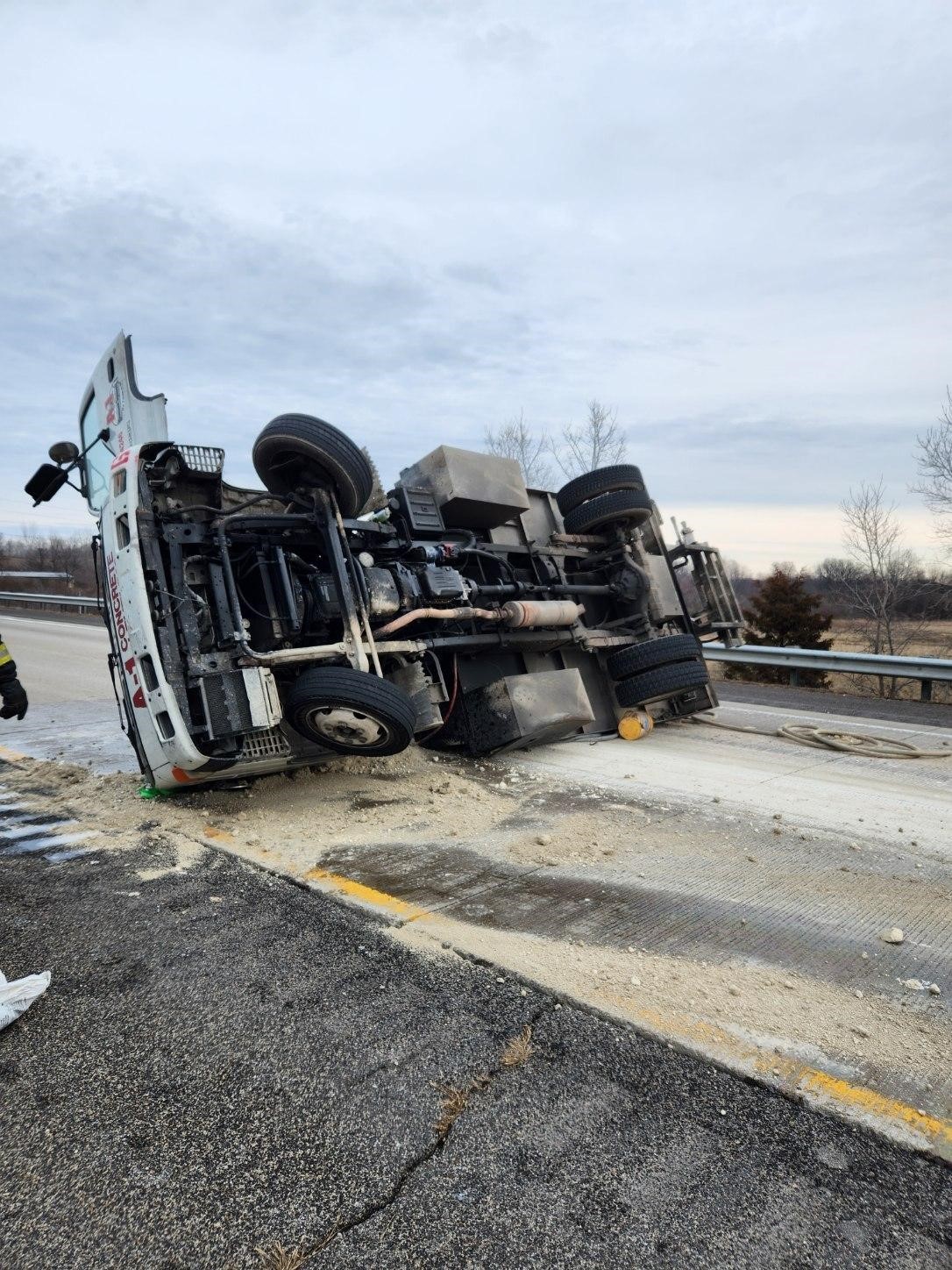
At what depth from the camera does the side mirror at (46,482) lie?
539 centimetres

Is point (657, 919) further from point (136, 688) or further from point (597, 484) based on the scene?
point (597, 484)

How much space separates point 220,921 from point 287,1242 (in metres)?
1.62

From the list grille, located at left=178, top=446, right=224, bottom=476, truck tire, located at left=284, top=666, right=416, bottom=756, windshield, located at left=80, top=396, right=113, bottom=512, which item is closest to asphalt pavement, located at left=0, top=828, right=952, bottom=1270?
truck tire, located at left=284, top=666, right=416, bottom=756

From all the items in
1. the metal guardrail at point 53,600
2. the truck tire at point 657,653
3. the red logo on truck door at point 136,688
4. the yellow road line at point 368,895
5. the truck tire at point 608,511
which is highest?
the metal guardrail at point 53,600

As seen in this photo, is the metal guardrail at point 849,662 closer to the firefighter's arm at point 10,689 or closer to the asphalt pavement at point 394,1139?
the firefighter's arm at point 10,689

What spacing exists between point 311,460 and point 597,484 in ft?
10.6

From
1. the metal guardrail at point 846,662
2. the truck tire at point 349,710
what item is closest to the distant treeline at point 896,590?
the metal guardrail at point 846,662

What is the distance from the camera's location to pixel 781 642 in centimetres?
1714

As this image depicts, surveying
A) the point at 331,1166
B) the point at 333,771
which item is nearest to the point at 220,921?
the point at 331,1166

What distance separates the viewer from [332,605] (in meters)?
4.82

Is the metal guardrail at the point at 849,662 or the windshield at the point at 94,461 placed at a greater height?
the windshield at the point at 94,461

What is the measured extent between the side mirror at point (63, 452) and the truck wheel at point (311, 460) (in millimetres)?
1347

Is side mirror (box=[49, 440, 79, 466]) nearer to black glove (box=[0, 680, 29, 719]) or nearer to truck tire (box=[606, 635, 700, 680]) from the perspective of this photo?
black glove (box=[0, 680, 29, 719])

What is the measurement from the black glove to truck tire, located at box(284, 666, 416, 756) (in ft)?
7.27
